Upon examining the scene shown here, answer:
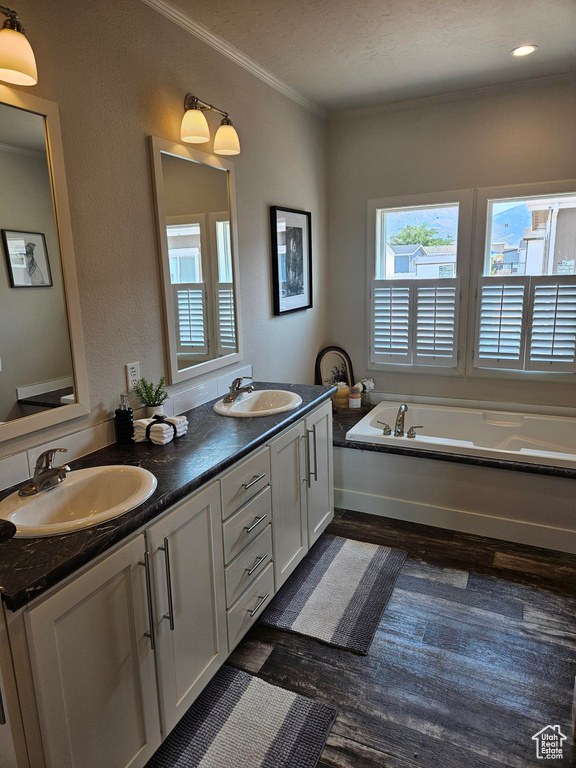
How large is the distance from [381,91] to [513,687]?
337 centimetres

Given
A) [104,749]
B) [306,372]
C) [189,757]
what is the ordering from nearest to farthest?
[104,749] < [189,757] < [306,372]

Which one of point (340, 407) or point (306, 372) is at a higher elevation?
point (306, 372)

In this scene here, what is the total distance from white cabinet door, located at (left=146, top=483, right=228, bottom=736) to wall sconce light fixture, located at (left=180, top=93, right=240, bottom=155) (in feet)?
4.86

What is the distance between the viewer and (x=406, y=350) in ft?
12.9

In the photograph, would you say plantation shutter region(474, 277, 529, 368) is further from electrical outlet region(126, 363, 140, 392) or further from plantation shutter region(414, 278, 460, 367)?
electrical outlet region(126, 363, 140, 392)

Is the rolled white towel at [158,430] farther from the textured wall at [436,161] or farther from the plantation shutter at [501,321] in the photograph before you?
the plantation shutter at [501,321]

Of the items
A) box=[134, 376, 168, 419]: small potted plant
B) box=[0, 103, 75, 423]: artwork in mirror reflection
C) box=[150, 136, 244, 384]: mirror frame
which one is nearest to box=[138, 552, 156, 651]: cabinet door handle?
box=[0, 103, 75, 423]: artwork in mirror reflection

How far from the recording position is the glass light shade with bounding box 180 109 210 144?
7.21ft

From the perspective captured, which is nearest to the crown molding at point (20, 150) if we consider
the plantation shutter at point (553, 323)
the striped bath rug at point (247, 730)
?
the striped bath rug at point (247, 730)

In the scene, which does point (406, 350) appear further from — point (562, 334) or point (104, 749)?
point (104, 749)

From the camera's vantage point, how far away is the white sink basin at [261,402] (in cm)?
247

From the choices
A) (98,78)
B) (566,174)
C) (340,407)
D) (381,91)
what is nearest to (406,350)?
(340,407)
